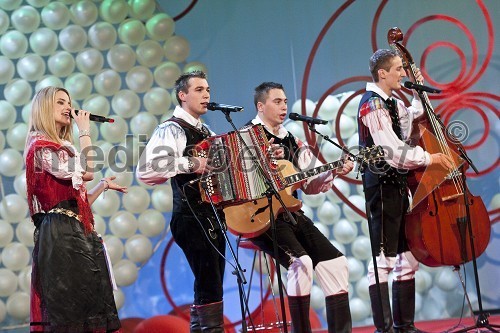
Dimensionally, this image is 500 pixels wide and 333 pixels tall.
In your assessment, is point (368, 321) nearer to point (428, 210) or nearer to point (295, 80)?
point (428, 210)

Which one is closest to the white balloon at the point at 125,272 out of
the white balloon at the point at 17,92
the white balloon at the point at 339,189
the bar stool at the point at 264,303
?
the bar stool at the point at 264,303

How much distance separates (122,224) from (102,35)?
1.55 metres

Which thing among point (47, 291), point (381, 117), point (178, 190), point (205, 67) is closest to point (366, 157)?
point (381, 117)

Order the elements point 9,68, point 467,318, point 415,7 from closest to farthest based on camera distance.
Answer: point 9,68 < point 467,318 < point 415,7

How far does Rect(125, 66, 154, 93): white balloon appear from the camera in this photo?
18.4ft

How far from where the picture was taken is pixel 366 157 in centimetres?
402

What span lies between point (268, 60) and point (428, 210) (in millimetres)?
2545

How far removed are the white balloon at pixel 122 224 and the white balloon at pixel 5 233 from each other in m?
0.76

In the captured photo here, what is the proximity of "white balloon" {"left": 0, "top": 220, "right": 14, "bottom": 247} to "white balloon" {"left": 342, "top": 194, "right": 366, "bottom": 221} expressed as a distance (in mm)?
2778

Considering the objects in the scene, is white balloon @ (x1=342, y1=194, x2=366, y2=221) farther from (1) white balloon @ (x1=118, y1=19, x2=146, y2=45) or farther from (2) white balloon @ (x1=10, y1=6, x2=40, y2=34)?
(2) white balloon @ (x1=10, y1=6, x2=40, y2=34)

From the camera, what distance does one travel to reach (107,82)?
5516 millimetres

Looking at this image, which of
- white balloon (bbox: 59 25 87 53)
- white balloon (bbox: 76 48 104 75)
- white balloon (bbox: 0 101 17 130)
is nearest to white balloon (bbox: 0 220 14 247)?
white balloon (bbox: 0 101 17 130)

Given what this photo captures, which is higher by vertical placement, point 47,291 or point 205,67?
point 205,67

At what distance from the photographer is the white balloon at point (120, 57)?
18.3 feet
